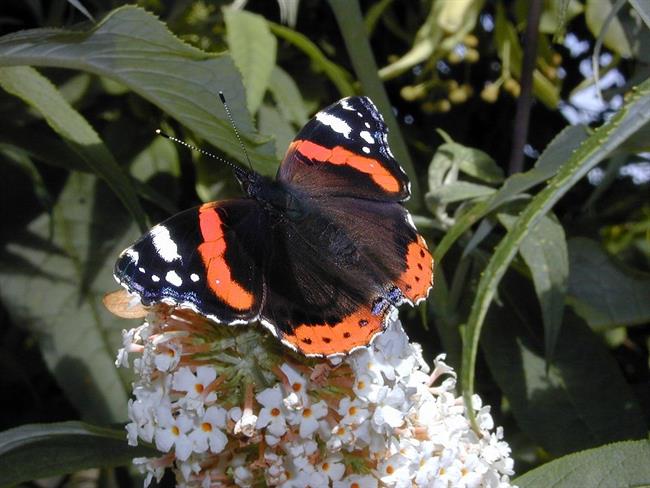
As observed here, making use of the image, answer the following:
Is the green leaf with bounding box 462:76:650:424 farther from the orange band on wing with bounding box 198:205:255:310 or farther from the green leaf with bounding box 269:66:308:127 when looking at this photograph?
the green leaf with bounding box 269:66:308:127

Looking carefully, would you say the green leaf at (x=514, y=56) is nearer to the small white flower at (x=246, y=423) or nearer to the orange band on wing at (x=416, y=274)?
the orange band on wing at (x=416, y=274)

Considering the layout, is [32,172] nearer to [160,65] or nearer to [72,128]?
[72,128]

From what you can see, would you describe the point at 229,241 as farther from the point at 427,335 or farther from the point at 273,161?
the point at 427,335

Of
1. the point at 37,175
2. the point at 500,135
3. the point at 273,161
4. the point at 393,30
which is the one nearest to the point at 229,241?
the point at 273,161

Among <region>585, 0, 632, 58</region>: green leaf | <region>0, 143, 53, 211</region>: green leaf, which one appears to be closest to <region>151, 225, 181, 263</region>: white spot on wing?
<region>0, 143, 53, 211</region>: green leaf

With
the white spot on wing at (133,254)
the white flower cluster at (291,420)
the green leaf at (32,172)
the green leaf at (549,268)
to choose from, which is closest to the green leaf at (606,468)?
the white flower cluster at (291,420)

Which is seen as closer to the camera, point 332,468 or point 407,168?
point 332,468

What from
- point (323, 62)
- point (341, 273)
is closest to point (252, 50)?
point (323, 62)
